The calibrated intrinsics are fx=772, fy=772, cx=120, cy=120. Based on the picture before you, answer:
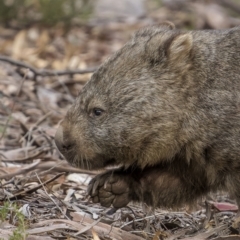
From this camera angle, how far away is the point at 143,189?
211 inches

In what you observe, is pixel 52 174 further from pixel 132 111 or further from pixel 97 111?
pixel 132 111

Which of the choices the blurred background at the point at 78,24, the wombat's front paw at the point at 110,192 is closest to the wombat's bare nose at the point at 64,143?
the wombat's front paw at the point at 110,192

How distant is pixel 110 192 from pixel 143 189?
0.26 metres

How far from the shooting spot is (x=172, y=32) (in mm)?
5449

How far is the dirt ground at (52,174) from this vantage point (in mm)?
4926

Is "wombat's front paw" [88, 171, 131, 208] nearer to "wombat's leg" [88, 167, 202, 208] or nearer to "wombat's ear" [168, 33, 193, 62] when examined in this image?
"wombat's leg" [88, 167, 202, 208]

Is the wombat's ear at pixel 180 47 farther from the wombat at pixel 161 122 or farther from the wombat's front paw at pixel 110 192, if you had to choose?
the wombat's front paw at pixel 110 192

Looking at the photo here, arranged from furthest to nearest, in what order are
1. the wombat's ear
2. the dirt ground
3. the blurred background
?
the blurred background, the wombat's ear, the dirt ground

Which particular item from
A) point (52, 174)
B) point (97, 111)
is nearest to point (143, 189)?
point (97, 111)

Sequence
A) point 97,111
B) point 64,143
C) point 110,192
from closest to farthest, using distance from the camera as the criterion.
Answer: point 64,143 < point 97,111 < point 110,192

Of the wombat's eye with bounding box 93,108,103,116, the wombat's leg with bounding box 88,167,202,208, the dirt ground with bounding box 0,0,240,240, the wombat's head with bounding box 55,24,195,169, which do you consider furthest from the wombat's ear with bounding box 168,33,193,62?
the dirt ground with bounding box 0,0,240,240

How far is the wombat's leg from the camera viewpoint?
5.27 metres

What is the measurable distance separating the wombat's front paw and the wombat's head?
15 cm

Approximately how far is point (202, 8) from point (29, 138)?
7.72 m
